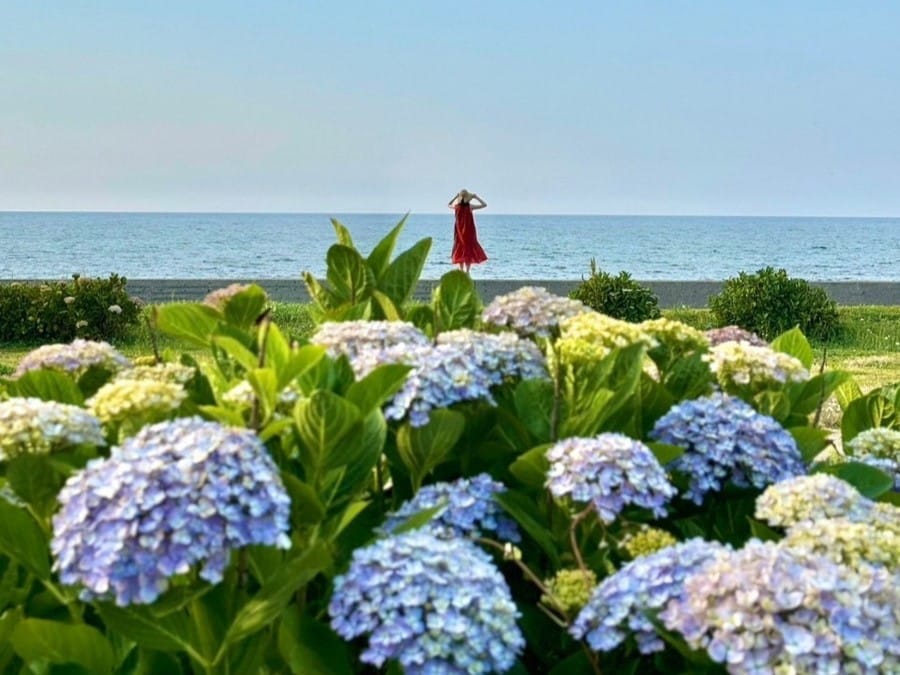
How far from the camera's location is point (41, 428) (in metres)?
1.24

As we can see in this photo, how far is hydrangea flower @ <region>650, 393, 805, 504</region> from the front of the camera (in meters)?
1.54

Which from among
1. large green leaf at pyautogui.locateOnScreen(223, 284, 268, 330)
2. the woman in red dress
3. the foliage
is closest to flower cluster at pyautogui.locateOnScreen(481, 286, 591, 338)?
the foliage

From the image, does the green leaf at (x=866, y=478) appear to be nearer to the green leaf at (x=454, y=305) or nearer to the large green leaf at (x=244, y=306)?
the green leaf at (x=454, y=305)

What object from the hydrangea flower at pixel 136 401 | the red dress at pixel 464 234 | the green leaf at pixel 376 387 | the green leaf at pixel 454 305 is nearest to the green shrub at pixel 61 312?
the red dress at pixel 464 234

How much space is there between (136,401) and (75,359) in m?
0.54

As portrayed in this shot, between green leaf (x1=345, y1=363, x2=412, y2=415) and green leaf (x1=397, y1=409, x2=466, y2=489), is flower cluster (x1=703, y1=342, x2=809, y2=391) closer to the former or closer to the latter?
green leaf (x1=397, y1=409, x2=466, y2=489)

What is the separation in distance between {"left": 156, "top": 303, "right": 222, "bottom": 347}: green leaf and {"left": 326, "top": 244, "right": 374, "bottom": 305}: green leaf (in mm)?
530

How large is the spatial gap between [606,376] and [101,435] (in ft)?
2.48

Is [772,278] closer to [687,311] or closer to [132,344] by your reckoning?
[687,311]

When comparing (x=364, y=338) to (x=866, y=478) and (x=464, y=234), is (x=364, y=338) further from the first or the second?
(x=464, y=234)

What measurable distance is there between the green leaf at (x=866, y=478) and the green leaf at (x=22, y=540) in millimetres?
1215

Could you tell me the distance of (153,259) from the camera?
219 feet

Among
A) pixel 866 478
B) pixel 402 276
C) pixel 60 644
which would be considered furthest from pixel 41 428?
pixel 866 478

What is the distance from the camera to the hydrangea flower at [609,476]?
1284 mm
